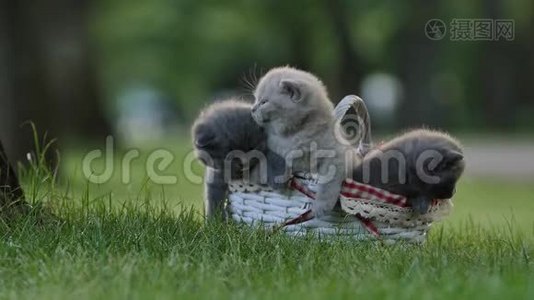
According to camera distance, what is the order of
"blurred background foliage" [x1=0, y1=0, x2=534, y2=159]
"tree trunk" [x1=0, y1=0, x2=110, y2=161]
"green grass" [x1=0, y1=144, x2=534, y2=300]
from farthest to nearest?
"blurred background foliage" [x1=0, y1=0, x2=534, y2=159]
"tree trunk" [x1=0, y1=0, x2=110, y2=161]
"green grass" [x1=0, y1=144, x2=534, y2=300]

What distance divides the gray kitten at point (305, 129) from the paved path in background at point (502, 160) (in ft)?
27.8

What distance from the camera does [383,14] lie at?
16797 millimetres

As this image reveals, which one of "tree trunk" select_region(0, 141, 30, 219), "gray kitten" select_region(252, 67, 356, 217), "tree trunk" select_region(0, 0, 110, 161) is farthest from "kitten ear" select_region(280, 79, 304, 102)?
"tree trunk" select_region(0, 0, 110, 161)

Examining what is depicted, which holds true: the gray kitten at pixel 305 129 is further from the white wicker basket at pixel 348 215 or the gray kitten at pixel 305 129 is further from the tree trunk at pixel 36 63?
the tree trunk at pixel 36 63

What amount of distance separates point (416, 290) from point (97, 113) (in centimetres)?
1217

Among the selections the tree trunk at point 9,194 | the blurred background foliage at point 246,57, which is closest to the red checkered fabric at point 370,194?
the blurred background foliage at point 246,57

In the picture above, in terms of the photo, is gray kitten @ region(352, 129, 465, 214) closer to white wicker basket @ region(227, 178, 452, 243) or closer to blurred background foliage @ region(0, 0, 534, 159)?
white wicker basket @ region(227, 178, 452, 243)

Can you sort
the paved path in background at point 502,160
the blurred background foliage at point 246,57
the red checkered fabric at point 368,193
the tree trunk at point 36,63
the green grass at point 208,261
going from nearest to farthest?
the green grass at point 208,261 < the red checkered fabric at point 368,193 < the tree trunk at point 36,63 < the blurred background foliage at point 246,57 < the paved path in background at point 502,160

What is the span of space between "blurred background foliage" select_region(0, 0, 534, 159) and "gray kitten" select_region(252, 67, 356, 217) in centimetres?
37

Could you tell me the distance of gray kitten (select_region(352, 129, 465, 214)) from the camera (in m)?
4.21

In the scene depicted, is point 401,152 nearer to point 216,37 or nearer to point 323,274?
point 323,274

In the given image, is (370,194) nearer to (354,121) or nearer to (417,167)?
(417,167)

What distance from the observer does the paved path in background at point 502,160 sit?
46.5 ft

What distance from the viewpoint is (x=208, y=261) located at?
152 inches
